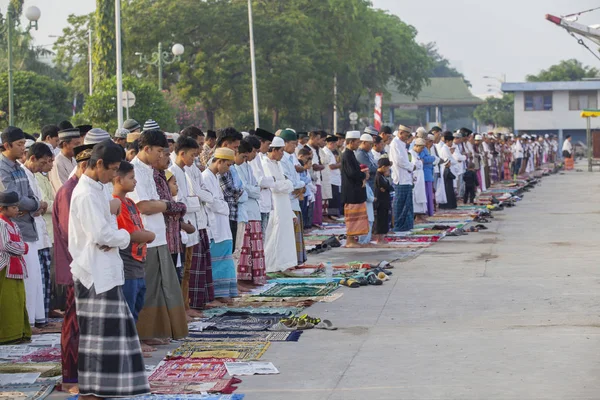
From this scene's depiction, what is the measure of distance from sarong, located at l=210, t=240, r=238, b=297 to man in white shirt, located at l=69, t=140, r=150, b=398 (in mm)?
4203

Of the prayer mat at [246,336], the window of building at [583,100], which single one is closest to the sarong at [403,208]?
the prayer mat at [246,336]

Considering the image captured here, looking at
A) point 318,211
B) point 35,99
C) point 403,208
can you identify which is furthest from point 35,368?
point 35,99

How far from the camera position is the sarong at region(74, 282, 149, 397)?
22.5 ft

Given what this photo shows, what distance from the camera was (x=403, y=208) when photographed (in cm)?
1905

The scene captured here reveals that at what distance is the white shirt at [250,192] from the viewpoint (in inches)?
478

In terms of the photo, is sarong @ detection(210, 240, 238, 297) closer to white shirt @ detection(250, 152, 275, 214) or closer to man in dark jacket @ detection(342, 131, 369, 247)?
white shirt @ detection(250, 152, 275, 214)

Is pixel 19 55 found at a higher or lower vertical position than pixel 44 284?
higher

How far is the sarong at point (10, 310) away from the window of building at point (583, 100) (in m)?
68.6

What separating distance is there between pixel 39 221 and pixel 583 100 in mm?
68004

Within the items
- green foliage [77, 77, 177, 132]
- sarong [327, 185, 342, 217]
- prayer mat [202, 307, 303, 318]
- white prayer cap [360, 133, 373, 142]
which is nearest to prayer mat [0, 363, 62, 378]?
prayer mat [202, 307, 303, 318]

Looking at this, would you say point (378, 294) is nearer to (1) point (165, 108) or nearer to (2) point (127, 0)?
(1) point (165, 108)

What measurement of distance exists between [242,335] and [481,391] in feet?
8.85

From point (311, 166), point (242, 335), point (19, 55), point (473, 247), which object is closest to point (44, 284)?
point (242, 335)

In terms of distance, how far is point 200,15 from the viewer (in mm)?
44656
